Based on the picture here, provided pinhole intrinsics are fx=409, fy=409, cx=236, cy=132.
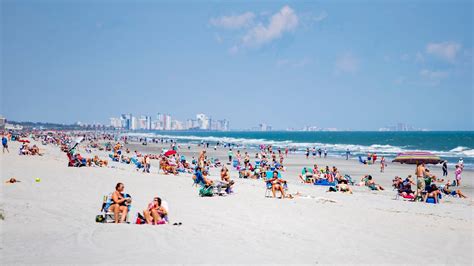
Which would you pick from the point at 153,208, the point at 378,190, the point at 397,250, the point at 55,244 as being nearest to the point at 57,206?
the point at 153,208

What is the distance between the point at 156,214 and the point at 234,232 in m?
1.67

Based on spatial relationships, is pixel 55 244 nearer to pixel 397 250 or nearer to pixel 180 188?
pixel 397 250

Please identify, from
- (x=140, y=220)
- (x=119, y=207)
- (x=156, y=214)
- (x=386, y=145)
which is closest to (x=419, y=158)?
(x=156, y=214)

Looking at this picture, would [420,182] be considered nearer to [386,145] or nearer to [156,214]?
[156,214]

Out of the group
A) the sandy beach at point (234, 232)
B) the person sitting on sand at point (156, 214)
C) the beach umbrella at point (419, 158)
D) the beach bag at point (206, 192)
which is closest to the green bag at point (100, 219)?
the sandy beach at point (234, 232)

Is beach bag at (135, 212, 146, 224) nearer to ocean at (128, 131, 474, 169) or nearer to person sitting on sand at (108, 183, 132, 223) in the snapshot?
person sitting on sand at (108, 183, 132, 223)

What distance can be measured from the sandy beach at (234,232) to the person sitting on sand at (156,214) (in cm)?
25

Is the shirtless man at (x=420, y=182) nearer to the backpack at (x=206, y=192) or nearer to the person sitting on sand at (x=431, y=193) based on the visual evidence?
the person sitting on sand at (x=431, y=193)

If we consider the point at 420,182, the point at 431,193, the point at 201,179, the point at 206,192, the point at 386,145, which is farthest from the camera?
the point at 386,145

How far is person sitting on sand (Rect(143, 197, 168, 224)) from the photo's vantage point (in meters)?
8.09

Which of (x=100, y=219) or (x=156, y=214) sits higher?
(x=156, y=214)

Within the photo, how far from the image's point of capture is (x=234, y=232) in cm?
751

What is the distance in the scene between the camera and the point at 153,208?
27.0 feet

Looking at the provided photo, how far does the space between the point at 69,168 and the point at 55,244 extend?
13968mm
